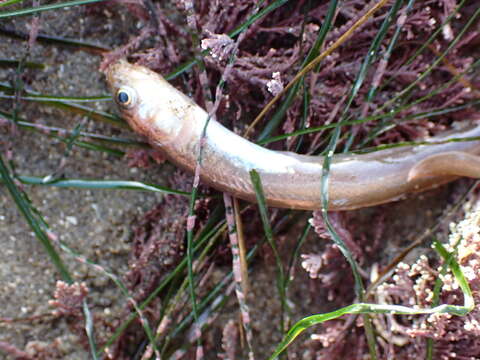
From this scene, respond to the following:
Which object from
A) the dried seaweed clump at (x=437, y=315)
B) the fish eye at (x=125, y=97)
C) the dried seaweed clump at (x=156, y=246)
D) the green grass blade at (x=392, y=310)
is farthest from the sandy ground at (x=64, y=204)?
the green grass blade at (x=392, y=310)

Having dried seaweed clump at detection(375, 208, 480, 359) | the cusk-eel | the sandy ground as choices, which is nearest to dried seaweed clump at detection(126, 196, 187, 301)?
the sandy ground

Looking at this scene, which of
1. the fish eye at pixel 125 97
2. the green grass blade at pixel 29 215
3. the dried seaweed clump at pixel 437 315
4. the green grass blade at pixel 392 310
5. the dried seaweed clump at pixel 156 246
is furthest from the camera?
the dried seaweed clump at pixel 156 246

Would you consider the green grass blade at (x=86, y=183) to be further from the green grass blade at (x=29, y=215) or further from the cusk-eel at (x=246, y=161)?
the cusk-eel at (x=246, y=161)

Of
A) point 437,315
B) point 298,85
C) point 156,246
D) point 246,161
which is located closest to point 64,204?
point 156,246

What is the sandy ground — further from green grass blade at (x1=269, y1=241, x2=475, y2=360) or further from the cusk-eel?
green grass blade at (x1=269, y1=241, x2=475, y2=360)

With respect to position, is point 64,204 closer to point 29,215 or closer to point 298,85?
point 29,215

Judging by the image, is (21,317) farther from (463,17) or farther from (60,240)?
(463,17)
